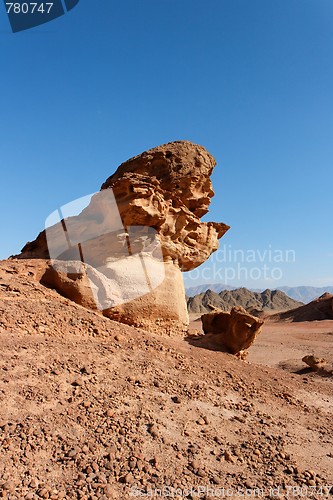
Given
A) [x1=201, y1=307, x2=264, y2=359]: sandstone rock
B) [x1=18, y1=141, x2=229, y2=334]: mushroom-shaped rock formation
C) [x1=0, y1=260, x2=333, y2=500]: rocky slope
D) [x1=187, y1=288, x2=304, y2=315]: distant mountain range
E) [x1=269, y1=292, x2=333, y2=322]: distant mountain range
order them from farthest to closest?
1. [x1=187, y1=288, x2=304, y2=315]: distant mountain range
2. [x1=269, y1=292, x2=333, y2=322]: distant mountain range
3. [x1=201, y1=307, x2=264, y2=359]: sandstone rock
4. [x1=18, y1=141, x2=229, y2=334]: mushroom-shaped rock formation
5. [x1=0, y1=260, x2=333, y2=500]: rocky slope

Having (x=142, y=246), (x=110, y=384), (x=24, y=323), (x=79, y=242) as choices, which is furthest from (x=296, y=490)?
(x=79, y=242)

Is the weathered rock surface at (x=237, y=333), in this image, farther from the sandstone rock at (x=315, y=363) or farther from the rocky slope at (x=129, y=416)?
the sandstone rock at (x=315, y=363)

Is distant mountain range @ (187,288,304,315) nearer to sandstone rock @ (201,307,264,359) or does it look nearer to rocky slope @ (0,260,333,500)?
sandstone rock @ (201,307,264,359)

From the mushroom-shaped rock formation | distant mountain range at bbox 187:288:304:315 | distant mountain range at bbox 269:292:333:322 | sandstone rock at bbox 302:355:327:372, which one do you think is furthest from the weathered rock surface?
distant mountain range at bbox 187:288:304:315

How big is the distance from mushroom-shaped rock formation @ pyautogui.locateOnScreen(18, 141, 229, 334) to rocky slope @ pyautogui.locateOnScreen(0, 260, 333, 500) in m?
0.78

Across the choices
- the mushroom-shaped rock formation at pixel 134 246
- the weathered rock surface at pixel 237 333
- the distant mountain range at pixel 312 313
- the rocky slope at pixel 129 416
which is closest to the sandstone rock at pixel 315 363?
the weathered rock surface at pixel 237 333

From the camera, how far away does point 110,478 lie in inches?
137

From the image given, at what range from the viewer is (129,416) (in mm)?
4492

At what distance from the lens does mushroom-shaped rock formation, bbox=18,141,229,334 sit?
756 centimetres

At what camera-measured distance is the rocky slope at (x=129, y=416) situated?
3.54 meters

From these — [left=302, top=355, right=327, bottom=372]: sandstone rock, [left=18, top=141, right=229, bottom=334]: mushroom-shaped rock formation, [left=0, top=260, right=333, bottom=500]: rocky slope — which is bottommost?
[left=302, top=355, right=327, bottom=372]: sandstone rock

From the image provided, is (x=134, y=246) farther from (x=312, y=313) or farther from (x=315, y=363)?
(x=312, y=313)

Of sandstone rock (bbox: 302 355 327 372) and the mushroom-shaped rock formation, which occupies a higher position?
the mushroom-shaped rock formation

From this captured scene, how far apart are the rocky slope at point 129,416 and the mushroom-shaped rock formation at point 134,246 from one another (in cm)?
78
